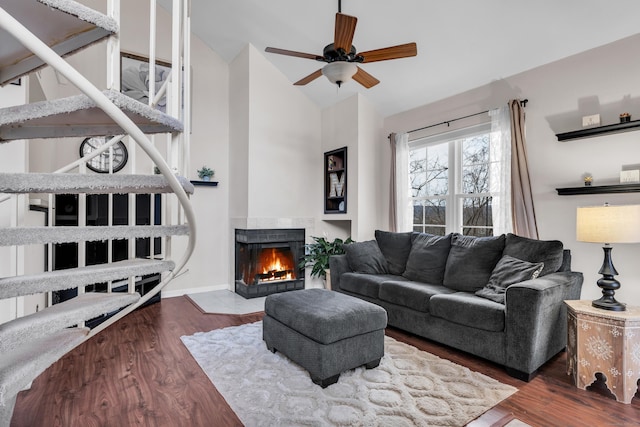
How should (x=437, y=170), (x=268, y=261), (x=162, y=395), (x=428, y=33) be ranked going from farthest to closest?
(x=268, y=261) < (x=437, y=170) < (x=428, y=33) < (x=162, y=395)

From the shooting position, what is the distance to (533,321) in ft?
7.38

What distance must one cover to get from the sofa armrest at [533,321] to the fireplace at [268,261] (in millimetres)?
3077

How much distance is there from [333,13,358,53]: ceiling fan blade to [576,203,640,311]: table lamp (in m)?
2.07

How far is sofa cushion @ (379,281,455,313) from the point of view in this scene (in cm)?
296

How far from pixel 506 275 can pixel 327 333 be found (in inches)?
65.9

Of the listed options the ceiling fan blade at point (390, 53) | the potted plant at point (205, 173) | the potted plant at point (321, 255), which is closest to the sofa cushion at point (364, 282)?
the potted plant at point (321, 255)

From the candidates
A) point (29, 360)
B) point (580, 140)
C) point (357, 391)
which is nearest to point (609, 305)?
point (580, 140)

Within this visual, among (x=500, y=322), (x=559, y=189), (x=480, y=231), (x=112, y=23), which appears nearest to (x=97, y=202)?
(x=112, y=23)

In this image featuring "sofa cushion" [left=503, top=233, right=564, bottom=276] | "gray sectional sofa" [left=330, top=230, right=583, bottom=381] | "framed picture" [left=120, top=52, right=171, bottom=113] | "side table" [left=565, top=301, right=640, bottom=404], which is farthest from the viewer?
"framed picture" [left=120, top=52, right=171, bottom=113]

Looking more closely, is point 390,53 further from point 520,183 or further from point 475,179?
point 475,179

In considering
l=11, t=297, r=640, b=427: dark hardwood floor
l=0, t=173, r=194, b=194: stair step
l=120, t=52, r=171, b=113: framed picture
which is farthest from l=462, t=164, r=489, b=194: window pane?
l=120, t=52, r=171, b=113: framed picture

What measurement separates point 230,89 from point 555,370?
5.20 m

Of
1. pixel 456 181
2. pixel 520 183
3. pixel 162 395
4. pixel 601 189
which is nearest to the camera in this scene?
pixel 162 395

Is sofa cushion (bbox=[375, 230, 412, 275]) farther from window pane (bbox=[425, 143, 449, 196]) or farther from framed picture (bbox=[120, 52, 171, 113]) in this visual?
framed picture (bbox=[120, 52, 171, 113])
